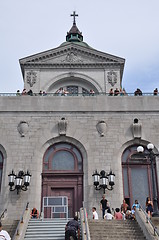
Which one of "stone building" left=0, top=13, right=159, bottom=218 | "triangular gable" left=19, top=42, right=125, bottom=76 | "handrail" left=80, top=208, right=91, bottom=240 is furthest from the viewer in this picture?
"triangular gable" left=19, top=42, right=125, bottom=76

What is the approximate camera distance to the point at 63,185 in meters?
24.6

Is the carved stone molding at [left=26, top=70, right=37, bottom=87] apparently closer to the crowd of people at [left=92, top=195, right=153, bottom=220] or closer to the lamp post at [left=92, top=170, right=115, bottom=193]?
the lamp post at [left=92, top=170, right=115, bottom=193]

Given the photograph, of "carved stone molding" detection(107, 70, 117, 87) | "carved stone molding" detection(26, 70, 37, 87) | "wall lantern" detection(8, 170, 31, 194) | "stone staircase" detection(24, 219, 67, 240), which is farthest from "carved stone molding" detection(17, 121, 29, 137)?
"carved stone molding" detection(107, 70, 117, 87)

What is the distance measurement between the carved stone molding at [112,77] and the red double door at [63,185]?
22719 millimetres

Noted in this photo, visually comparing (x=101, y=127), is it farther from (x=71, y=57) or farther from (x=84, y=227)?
(x=71, y=57)

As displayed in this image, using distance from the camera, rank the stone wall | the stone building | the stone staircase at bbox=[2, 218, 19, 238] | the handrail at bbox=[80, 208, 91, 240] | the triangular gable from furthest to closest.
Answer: the triangular gable
the stone building
the stone wall
the stone staircase at bbox=[2, 218, 19, 238]
the handrail at bbox=[80, 208, 91, 240]

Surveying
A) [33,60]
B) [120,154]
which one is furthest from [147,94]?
[33,60]

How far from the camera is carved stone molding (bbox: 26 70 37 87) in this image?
45.3m

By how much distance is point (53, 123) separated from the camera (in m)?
26.2

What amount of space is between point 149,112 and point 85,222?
12934 mm

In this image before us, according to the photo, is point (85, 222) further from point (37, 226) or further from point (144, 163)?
point (144, 163)

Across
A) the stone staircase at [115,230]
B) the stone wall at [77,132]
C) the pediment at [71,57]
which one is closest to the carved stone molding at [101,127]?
the stone wall at [77,132]

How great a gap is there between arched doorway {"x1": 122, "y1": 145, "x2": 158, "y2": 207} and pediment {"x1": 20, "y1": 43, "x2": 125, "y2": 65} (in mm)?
23533

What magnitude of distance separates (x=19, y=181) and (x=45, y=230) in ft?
22.1
